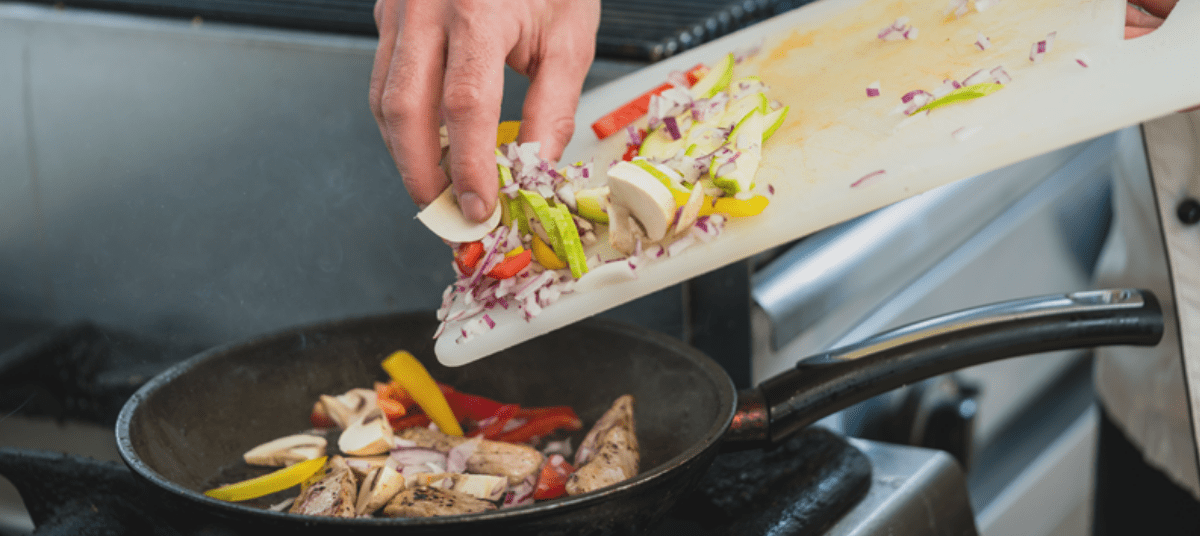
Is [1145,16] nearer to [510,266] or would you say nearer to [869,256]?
[869,256]

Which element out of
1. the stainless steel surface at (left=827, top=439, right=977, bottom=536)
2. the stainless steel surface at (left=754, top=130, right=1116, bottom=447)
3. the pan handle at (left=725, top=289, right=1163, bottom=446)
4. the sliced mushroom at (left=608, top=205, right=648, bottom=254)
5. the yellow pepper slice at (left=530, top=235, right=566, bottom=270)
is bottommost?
the stainless steel surface at (left=754, top=130, right=1116, bottom=447)

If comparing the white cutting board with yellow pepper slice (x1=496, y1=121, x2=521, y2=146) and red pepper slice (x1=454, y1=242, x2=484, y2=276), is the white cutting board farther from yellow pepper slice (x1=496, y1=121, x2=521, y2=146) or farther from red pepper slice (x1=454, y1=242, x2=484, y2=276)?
yellow pepper slice (x1=496, y1=121, x2=521, y2=146)

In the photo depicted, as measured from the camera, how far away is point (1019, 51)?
0.78 metres

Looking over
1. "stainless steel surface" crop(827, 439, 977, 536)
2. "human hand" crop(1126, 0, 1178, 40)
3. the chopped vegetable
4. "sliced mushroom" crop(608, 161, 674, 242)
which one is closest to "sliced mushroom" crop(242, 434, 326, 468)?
"sliced mushroom" crop(608, 161, 674, 242)

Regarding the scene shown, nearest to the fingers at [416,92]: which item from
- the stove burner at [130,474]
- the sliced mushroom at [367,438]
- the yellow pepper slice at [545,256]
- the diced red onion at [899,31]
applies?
the yellow pepper slice at [545,256]

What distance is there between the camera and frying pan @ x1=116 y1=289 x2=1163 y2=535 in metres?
0.73

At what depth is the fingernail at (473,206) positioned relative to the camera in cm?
71

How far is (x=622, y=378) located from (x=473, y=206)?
0.81 feet

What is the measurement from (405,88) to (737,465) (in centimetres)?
45

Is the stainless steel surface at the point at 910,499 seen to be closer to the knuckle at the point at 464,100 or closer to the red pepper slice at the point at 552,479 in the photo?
the red pepper slice at the point at 552,479

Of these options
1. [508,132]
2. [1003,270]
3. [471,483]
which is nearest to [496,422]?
[471,483]

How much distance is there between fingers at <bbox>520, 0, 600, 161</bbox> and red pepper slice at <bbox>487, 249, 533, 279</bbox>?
0.11 metres

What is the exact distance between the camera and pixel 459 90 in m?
0.69

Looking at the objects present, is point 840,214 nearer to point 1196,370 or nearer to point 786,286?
point 786,286
